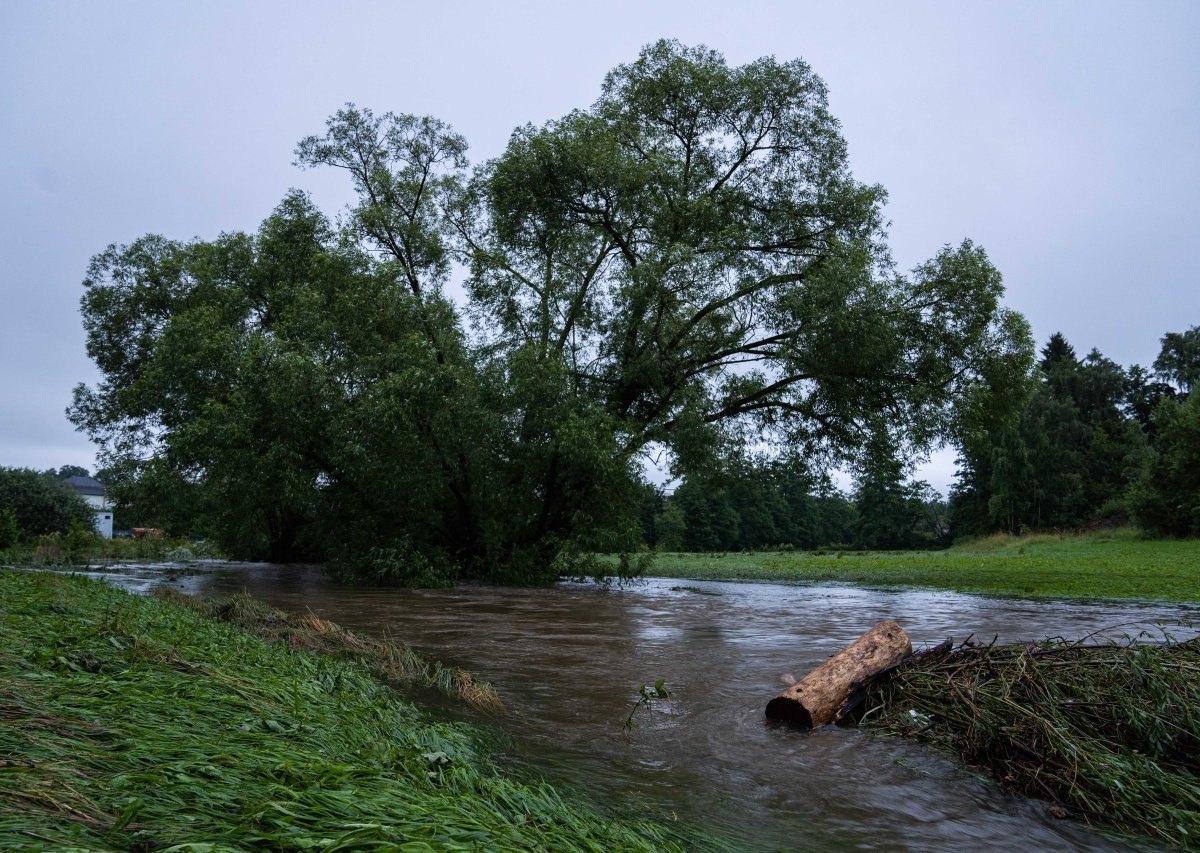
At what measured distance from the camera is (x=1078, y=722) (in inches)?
205

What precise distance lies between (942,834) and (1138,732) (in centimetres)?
174

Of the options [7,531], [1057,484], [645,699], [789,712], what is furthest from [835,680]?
[1057,484]

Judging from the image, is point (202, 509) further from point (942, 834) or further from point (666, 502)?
point (666, 502)

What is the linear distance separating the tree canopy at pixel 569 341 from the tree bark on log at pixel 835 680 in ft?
42.6

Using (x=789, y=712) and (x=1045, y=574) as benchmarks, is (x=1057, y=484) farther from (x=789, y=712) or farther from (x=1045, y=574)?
(x=789, y=712)

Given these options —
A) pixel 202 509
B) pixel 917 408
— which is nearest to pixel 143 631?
pixel 917 408

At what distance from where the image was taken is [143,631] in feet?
21.1

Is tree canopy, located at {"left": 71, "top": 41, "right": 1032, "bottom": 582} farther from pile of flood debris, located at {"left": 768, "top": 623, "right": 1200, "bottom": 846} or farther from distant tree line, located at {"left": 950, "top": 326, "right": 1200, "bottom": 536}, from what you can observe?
distant tree line, located at {"left": 950, "top": 326, "right": 1200, "bottom": 536}

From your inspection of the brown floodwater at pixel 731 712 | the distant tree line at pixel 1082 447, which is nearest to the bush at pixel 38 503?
the brown floodwater at pixel 731 712

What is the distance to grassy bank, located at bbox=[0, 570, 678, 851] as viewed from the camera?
2373 mm

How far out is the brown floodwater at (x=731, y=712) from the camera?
429 centimetres

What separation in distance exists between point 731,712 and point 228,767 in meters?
4.56

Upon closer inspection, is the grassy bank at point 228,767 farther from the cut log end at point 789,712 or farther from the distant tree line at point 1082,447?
the distant tree line at point 1082,447

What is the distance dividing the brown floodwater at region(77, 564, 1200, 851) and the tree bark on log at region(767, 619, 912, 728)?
0.64ft
